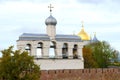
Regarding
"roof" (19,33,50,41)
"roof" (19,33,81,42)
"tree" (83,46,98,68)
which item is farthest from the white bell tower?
"tree" (83,46,98,68)

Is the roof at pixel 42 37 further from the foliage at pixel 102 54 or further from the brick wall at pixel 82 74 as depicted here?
the brick wall at pixel 82 74

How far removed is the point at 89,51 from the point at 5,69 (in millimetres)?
35280

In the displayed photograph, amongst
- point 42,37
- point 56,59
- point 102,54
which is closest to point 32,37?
point 42,37

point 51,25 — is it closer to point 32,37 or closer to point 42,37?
point 42,37

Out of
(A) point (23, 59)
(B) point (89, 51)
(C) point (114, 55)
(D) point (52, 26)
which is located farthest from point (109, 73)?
(C) point (114, 55)

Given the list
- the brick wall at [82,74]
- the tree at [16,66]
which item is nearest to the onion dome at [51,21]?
the brick wall at [82,74]

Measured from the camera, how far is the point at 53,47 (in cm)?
4316

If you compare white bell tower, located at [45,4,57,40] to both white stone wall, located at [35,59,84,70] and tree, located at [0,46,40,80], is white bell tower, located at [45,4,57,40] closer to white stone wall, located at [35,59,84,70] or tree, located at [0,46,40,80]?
white stone wall, located at [35,59,84,70]

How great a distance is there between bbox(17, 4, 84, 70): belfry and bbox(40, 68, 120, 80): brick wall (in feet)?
37.1

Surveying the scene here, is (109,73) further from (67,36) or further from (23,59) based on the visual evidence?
(67,36)

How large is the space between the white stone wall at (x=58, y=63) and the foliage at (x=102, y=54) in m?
9.29

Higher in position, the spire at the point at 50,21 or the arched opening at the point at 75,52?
the spire at the point at 50,21

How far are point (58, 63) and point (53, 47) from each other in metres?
1.73

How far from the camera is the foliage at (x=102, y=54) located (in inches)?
2190
